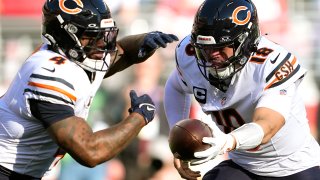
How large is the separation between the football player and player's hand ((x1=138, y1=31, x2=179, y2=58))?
455 millimetres

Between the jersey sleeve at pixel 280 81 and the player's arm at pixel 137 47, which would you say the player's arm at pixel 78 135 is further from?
the player's arm at pixel 137 47

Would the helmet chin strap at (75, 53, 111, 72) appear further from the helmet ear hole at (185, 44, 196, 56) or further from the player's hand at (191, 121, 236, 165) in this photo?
the player's hand at (191, 121, 236, 165)

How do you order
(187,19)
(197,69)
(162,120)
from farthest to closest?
1. (187,19)
2. (162,120)
3. (197,69)

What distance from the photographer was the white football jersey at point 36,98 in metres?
4.23

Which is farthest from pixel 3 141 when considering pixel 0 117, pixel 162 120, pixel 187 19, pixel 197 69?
pixel 187 19

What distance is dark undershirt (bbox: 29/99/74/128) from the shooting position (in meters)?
4.19

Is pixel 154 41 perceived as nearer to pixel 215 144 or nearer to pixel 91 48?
pixel 91 48

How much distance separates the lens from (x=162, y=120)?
8.08m

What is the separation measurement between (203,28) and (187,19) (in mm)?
4571

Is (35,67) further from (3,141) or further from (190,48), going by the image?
(190,48)

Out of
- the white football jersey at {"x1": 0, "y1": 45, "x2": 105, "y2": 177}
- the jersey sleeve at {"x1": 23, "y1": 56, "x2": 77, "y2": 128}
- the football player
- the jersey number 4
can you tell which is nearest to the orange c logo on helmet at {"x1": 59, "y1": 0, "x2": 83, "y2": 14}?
the football player

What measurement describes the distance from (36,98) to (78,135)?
31cm

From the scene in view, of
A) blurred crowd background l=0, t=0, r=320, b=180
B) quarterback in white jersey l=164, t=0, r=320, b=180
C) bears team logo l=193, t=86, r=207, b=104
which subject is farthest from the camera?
blurred crowd background l=0, t=0, r=320, b=180

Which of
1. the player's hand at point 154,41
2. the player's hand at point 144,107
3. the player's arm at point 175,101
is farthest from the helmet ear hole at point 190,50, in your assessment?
the player's hand at point 144,107
